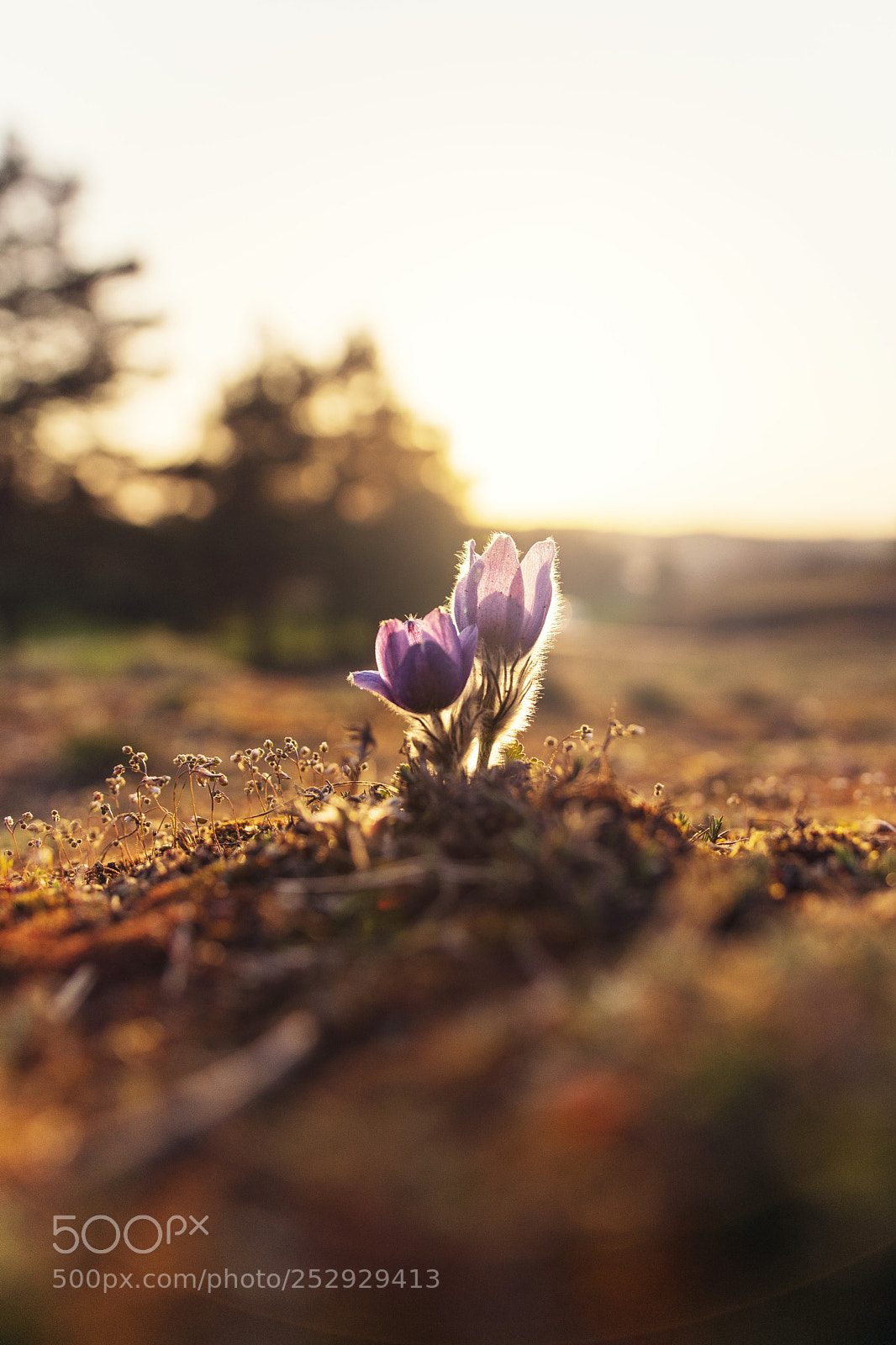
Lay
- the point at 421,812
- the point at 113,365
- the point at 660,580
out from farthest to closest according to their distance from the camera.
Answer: the point at 660,580, the point at 113,365, the point at 421,812

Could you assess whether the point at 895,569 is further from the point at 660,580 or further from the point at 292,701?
the point at 292,701

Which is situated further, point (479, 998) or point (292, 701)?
point (292, 701)

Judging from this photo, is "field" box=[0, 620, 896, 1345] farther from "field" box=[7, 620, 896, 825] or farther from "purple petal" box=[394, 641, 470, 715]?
"field" box=[7, 620, 896, 825]

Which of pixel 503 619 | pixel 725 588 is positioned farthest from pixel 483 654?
pixel 725 588

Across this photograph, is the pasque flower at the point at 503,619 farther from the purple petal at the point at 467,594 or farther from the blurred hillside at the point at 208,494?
the blurred hillside at the point at 208,494

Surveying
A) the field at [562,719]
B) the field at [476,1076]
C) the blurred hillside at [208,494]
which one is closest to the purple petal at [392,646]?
the field at [476,1076]

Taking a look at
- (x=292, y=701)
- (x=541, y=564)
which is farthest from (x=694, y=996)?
(x=292, y=701)

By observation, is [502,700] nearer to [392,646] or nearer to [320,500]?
[392,646]
